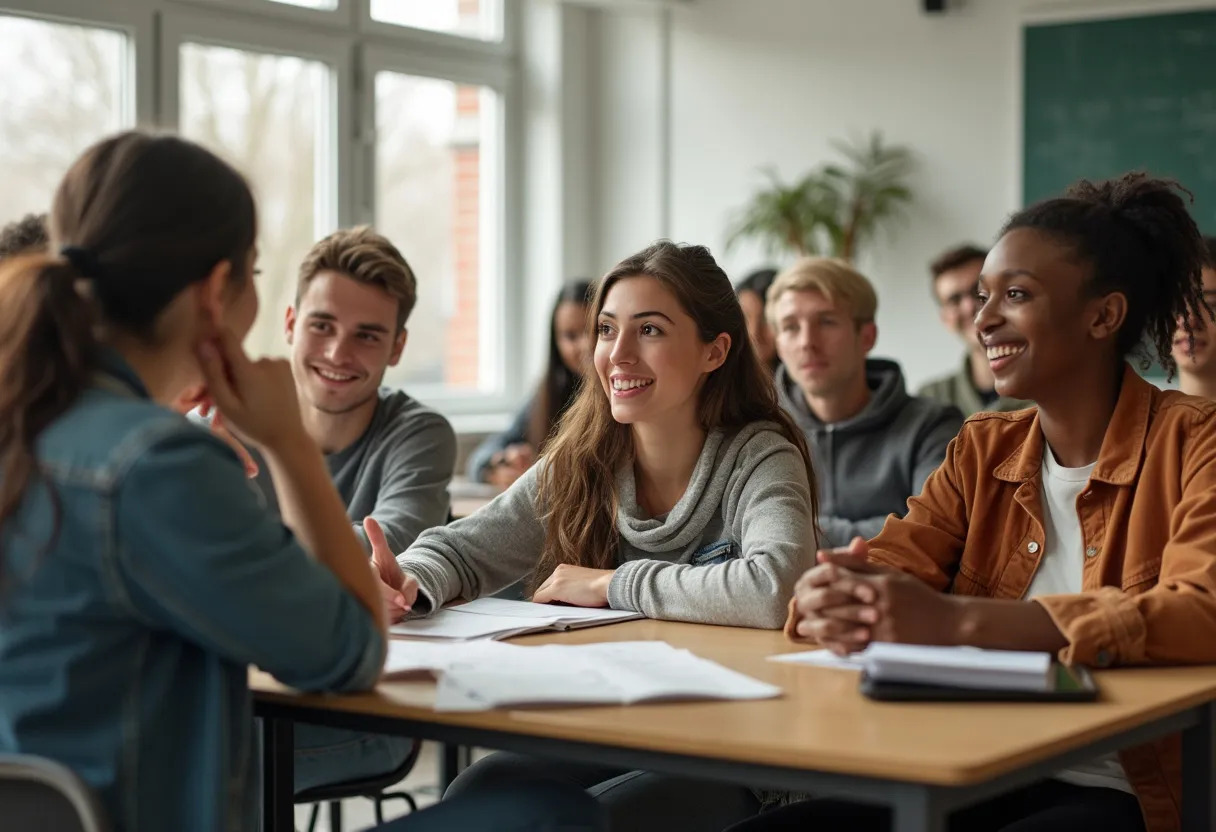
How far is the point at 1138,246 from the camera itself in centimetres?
210

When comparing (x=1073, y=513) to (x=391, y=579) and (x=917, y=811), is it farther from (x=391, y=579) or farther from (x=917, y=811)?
(x=391, y=579)

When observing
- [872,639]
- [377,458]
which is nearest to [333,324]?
[377,458]

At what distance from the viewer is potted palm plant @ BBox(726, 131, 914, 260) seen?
602 cm

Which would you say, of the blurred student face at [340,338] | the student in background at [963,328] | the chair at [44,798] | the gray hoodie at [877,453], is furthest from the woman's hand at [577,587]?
the student in background at [963,328]

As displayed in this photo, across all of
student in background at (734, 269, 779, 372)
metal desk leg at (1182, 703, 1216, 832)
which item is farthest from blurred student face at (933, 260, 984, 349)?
metal desk leg at (1182, 703, 1216, 832)

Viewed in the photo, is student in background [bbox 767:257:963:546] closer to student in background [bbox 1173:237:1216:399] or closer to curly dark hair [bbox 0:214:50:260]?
student in background [bbox 1173:237:1216:399]

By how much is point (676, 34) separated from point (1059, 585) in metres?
4.98

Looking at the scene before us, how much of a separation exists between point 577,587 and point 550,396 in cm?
280

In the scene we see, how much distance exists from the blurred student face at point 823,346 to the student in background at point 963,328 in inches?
28.4

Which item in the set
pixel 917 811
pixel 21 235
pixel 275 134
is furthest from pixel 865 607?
pixel 275 134

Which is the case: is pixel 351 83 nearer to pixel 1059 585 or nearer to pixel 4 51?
pixel 4 51

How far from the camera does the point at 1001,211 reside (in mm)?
5883

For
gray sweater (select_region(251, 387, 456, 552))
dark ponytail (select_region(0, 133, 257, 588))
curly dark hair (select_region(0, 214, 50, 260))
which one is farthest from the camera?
gray sweater (select_region(251, 387, 456, 552))

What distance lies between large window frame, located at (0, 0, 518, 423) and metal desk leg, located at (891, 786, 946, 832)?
3.78 meters
